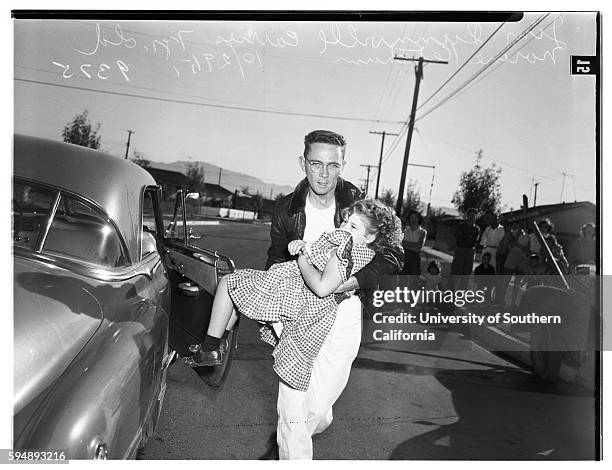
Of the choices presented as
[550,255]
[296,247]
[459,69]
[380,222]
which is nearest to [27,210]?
[296,247]

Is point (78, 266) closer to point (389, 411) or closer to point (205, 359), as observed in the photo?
point (205, 359)

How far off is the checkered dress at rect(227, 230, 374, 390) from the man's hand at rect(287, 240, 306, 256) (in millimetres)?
44

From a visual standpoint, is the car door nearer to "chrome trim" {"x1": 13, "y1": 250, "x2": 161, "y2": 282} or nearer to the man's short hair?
"chrome trim" {"x1": 13, "y1": 250, "x2": 161, "y2": 282}

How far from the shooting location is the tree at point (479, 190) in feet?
8.61

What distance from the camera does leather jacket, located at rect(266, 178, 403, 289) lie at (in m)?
2.54

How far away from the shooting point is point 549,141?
2643mm

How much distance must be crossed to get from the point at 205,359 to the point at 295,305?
51 cm

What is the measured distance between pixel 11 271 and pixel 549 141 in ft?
7.79

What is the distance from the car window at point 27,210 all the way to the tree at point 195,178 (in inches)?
23.8

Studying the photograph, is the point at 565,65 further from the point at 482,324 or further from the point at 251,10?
the point at 251,10

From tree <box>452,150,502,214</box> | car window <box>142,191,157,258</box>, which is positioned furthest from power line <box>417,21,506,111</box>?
car window <box>142,191,157,258</box>

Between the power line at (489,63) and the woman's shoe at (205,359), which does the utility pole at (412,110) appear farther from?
the woman's shoe at (205,359)
